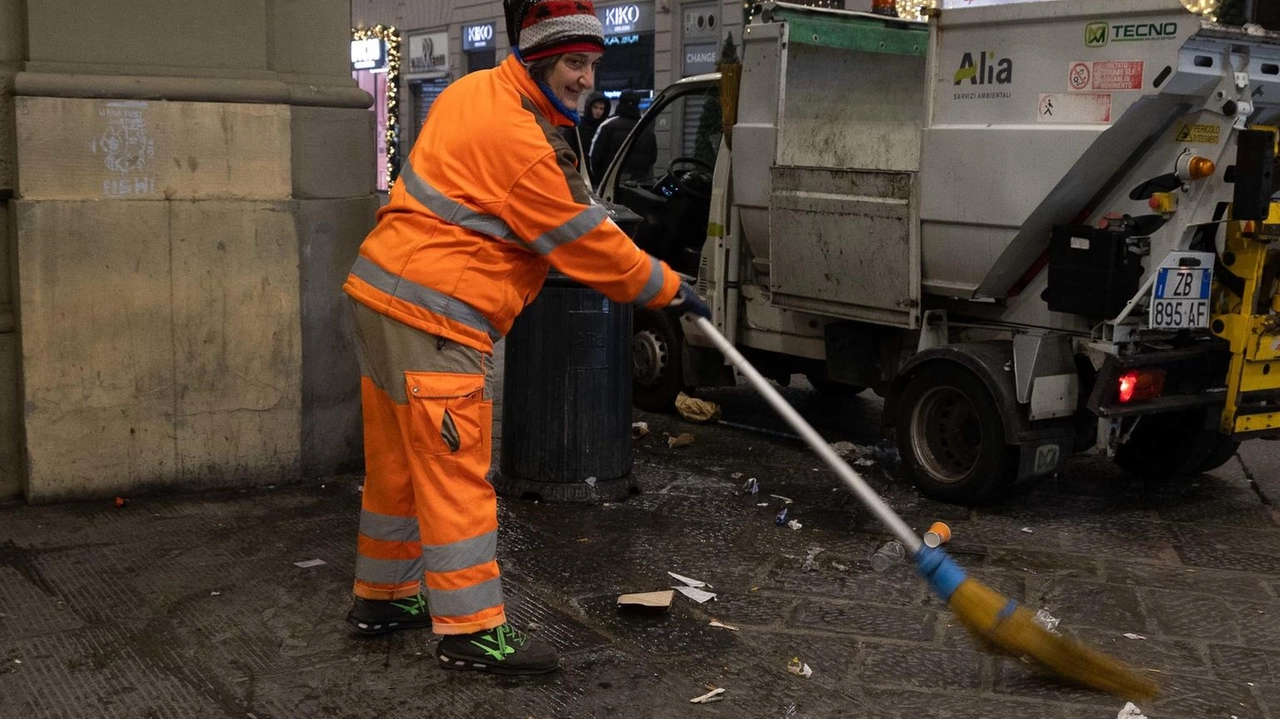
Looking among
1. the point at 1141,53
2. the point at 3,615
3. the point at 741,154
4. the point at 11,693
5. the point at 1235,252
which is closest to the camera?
the point at 11,693

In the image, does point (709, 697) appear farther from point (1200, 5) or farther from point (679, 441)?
point (1200, 5)

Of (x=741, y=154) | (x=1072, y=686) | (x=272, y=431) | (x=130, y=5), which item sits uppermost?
(x=130, y=5)

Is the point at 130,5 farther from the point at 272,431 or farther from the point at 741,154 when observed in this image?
the point at 741,154

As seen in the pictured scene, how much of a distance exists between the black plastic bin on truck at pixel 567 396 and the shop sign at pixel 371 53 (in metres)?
23.1

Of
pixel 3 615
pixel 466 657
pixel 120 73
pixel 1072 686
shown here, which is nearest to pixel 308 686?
pixel 466 657

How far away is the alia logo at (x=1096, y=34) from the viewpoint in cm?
519

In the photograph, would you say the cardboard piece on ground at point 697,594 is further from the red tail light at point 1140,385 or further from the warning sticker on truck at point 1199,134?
the warning sticker on truck at point 1199,134

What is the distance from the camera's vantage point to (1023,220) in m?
5.45

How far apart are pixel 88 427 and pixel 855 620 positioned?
3058 mm

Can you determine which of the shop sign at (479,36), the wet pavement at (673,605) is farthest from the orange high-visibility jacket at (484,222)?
the shop sign at (479,36)

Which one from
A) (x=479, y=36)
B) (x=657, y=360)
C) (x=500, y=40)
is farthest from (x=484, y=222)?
(x=479, y=36)

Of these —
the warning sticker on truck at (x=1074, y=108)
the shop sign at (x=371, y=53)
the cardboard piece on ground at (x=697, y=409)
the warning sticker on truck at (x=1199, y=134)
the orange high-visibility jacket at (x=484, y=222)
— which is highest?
the shop sign at (x=371, y=53)

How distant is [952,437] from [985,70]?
1584 millimetres

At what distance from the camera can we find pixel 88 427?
17.3ft
